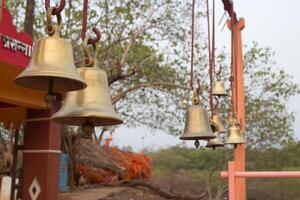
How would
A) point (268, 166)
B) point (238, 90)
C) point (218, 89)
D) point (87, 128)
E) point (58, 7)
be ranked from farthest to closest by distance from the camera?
1. point (268, 166)
2. point (238, 90)
3. point (218, 89)
4. point (87, 128)
5. point (58, 7)

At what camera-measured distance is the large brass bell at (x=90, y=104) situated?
7.02 ft

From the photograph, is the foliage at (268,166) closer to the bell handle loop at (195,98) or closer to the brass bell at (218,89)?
the brass bell at (218,89)

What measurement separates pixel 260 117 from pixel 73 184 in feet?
16.4

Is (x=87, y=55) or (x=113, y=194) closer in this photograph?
(x=87, y=55)

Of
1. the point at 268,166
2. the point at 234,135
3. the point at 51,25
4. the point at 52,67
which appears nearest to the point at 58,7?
the point at 51,25

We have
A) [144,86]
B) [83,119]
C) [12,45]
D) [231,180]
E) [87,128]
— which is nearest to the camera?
[87,128]

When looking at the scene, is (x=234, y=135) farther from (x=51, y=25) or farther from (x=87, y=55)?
(x=51, y=25)

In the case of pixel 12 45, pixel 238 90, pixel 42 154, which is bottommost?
pixel 42 154

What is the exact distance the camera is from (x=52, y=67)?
1.98m

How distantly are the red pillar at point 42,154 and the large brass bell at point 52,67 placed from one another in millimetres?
4428

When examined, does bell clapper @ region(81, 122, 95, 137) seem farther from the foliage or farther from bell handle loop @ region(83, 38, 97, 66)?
the foliage

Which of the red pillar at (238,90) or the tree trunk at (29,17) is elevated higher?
the tree trunk at (29,17)

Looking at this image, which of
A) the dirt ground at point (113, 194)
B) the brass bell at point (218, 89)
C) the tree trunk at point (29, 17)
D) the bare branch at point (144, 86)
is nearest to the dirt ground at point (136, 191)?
the dirt ground at point (113, 194)

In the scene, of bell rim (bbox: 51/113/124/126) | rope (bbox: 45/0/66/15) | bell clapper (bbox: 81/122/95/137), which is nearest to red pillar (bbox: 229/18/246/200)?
bell rim (bbox: 51/113/124/126)
